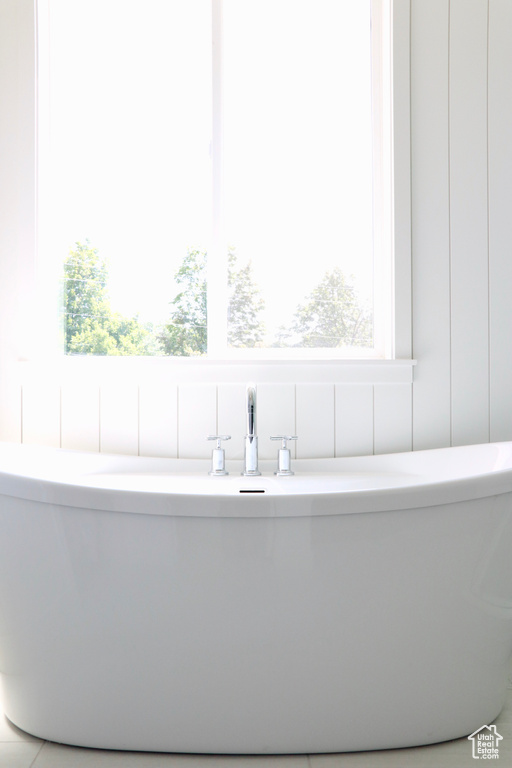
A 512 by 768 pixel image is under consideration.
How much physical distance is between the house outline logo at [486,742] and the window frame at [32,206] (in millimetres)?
1066

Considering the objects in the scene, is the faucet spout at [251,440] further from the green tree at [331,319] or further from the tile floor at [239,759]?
the tile floor at [239,759]

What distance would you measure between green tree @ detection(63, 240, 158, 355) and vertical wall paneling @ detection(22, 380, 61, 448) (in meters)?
0.19

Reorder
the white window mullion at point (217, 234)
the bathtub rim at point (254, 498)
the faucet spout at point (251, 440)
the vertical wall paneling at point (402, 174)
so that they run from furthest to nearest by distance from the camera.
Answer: the white window mullion at point (217, 234)
the vertical wall paneling at point (402, 174)
the faucet spout at point (251, 440)
the bathtub rim at point (254, 498)

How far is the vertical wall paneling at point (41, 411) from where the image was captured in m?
1.96

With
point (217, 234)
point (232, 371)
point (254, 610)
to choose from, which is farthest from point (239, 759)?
point (217, 234)

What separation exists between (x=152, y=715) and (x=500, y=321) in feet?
5.21

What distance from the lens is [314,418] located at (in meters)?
1.94

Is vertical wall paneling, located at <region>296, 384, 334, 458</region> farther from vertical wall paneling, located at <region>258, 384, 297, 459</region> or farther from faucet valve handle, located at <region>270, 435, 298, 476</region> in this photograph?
faucet valve handle, located at <region>270, 435, 298, 476</region>

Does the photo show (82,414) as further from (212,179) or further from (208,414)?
(212,179)

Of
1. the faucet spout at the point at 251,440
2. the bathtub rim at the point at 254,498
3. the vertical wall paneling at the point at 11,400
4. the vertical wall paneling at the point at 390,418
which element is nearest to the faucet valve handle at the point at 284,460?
the faucet spout at the point at 251,440

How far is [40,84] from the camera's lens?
2.04 m

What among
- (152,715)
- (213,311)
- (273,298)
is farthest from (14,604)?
(273,298)

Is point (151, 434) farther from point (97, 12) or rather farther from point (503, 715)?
point (97, 12)

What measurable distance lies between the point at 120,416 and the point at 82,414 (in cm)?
13
